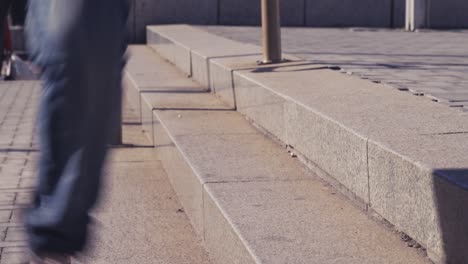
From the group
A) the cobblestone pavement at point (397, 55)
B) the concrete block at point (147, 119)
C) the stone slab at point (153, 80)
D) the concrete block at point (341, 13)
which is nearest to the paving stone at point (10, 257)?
the cobblestone pavement at point (397, 55)

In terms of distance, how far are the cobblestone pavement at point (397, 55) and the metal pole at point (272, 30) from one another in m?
0.35

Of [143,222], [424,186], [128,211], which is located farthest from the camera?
[128,211]

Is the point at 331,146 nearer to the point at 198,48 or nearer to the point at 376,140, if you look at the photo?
the point at 376,140

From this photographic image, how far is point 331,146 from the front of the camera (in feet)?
11.7

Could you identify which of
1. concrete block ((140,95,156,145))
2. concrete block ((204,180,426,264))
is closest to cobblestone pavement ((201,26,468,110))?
concrete block ((204,180,426,264))

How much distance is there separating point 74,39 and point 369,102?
269cm

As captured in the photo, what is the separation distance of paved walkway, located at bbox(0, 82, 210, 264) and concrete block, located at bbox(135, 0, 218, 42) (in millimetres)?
7172

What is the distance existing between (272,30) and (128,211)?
2.28 m

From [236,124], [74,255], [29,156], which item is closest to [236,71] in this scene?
[236,124]

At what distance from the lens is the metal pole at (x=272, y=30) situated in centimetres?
637

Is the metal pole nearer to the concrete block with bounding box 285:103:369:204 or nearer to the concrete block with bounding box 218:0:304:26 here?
the concrete block with bounding box 285:103:369:204

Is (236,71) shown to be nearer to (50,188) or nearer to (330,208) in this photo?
(330,208)

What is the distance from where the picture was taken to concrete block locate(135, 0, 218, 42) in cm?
1417

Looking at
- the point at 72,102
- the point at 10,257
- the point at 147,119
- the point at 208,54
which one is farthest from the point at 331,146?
the point at 208,54
